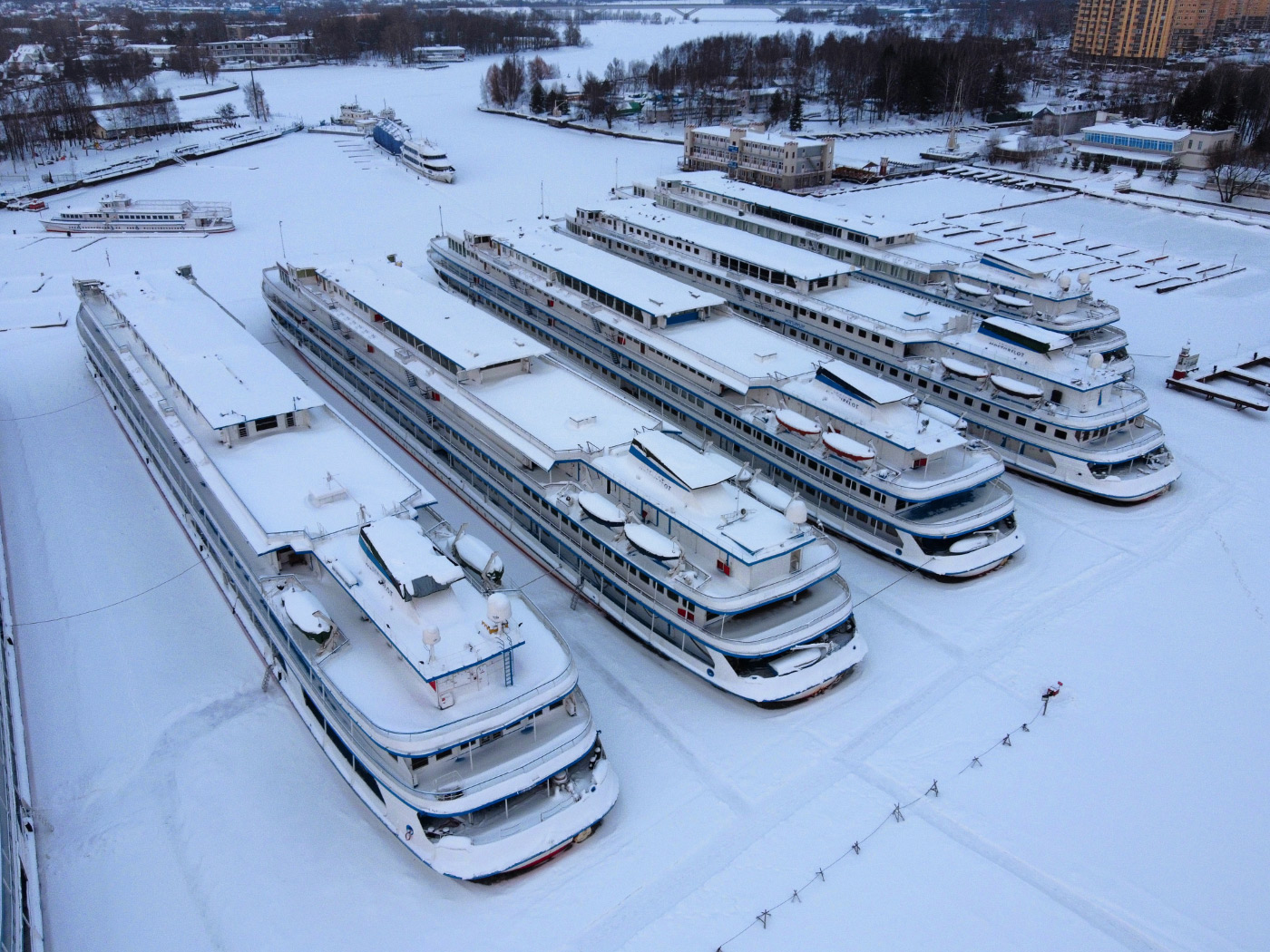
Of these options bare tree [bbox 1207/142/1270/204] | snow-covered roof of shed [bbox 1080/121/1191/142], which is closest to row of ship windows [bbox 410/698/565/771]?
bare tree [bbox 1207/142/1270/204]

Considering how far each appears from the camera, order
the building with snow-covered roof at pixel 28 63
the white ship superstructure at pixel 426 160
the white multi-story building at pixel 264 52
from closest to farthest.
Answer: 1. the white ship superstructure at pixel 426 160
2. the building with snow-covered roof at pixel 28 63
3. the white multi-story building at pixel 264 52

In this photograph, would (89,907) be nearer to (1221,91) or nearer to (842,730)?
(842,730)

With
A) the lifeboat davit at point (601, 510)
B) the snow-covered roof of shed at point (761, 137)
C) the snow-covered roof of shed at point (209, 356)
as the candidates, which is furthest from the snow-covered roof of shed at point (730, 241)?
the snow-covered roof of shed at point (761, 137)

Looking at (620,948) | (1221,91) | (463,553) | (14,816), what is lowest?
(620,948)

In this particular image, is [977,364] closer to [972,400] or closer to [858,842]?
[972,400]

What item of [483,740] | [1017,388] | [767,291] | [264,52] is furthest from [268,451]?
[264,52]

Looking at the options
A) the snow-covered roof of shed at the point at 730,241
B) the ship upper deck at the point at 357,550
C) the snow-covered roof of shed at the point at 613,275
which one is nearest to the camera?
the ship upper deck at the point at 357,550

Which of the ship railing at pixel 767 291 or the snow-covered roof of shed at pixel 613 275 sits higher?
the snow-covered roof of shed at pixel 613 275

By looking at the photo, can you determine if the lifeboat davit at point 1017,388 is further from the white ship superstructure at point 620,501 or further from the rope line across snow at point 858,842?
the rope line across snow at point 858,842

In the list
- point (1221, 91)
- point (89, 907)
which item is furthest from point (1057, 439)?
point (1221, 91)
